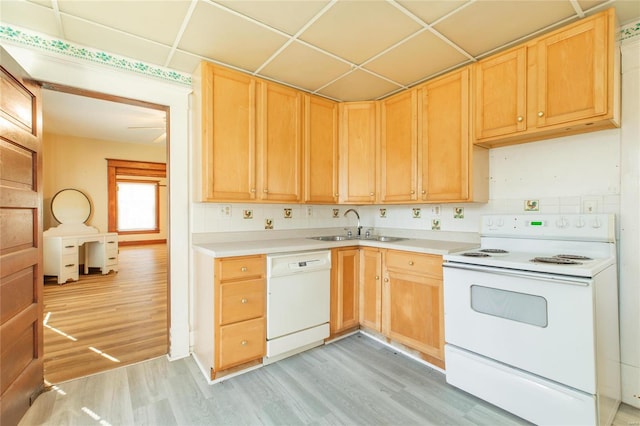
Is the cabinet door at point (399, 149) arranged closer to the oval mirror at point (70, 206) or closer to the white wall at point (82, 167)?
the oval mirror at point (70, 206)

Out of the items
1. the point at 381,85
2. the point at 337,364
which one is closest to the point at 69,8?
the point at 381,85

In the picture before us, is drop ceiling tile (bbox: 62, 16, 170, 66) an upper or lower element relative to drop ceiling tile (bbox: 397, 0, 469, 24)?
lower

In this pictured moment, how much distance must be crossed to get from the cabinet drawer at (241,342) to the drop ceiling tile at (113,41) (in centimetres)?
200

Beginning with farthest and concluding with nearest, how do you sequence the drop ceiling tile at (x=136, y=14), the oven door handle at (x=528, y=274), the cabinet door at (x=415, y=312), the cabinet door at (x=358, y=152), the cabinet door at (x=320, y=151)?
the cabinet door at (x=358, y=152)
the cabinet door at (x=320, y=151)
the cabinet door at (x=415, y=312)
the drop ceiling tile at (x=136, y=14)
the oven door handle at (x=528, y=274)

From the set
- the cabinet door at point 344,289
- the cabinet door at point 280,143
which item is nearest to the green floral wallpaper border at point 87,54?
the cabinet door at point 280,143

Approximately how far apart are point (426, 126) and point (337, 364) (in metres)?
2.03

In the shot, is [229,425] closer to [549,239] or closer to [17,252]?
[17,252]

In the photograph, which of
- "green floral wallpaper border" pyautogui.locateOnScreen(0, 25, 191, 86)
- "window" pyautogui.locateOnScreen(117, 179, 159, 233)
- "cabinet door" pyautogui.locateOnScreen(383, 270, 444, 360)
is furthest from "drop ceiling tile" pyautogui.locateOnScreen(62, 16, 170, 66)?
"window" pyautogui.locateOnScreen(117, 179, 159, 233)

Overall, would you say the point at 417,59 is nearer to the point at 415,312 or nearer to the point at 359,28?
the point at 359,28

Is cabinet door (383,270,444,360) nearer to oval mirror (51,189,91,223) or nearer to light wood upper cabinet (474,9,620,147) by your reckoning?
light wood upper cabinet (474,9,620,147)

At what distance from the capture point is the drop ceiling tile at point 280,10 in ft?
5.39

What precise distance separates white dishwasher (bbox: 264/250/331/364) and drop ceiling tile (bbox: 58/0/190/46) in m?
1.62

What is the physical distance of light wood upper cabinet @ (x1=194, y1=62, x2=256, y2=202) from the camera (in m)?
2.18

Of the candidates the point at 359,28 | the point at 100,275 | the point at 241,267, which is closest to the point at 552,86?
the point at 359,28
